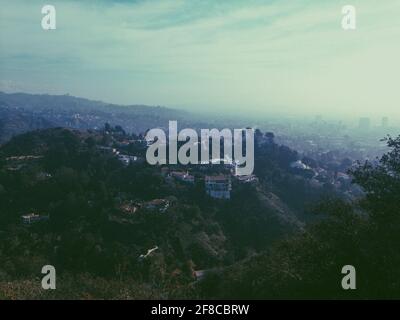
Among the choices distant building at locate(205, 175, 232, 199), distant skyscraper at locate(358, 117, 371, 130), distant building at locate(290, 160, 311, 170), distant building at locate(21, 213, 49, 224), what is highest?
distant skyscraper at locate(358, 117, 371, 130)

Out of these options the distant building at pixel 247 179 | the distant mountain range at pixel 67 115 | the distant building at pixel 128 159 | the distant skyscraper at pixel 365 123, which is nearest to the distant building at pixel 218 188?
the distant building at pixel 247 179

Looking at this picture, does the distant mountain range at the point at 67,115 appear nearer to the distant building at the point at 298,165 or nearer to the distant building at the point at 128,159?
the distant building at the point at 128,159

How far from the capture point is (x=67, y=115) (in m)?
99.1

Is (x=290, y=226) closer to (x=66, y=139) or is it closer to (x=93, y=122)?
(x=66, y=139)

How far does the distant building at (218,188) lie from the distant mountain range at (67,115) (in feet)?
135

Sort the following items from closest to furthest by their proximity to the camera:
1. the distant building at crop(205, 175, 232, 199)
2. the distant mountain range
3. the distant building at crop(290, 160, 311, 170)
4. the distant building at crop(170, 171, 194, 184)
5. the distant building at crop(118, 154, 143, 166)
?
the distant building at crop(205, 175, 232, 199), the distant building at crop(170, 171, 194, 184), the distant building at crop(118, 154, 143, 166), the distant building at crop(290, 160, 311, 170), the distant mountain range

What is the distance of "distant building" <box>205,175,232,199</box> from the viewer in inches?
1265

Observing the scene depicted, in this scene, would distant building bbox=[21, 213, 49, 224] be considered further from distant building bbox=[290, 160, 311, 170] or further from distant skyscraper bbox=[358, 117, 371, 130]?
distant skyscraper bbox=[358, 117, 371, 130]

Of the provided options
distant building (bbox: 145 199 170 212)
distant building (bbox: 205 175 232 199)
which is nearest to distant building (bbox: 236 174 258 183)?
distant building (bbox: 205 175 232 199)

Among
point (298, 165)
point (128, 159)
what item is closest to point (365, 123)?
point (298, 165)

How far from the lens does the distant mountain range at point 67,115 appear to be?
76000mm

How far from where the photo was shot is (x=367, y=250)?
6.93 metres

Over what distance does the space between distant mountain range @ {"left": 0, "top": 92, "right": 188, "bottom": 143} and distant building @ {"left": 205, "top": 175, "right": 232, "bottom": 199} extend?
4125cm
